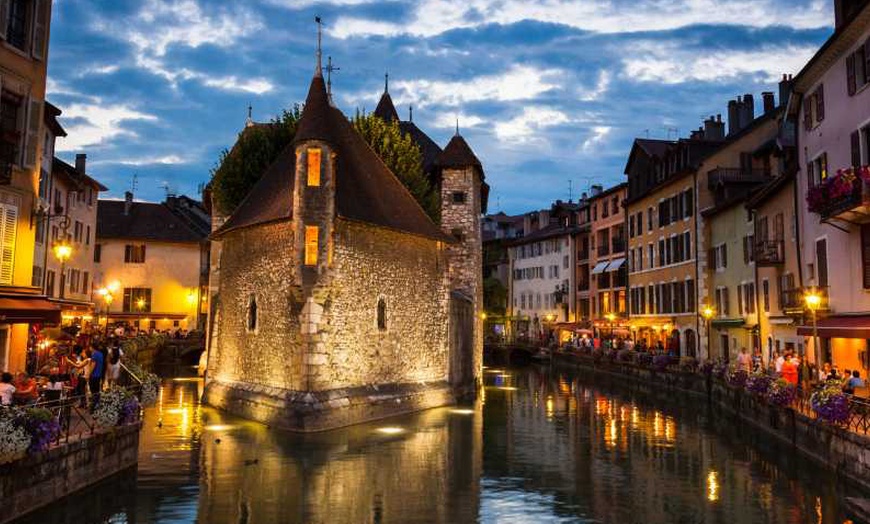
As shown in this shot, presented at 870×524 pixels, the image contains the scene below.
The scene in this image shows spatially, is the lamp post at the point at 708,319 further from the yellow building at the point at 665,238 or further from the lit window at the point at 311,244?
the lit window at the point at 311,244

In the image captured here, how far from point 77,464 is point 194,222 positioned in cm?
5309

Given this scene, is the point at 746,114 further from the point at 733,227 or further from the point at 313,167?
the point at 313,167

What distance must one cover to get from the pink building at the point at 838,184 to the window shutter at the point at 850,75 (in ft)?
0.09

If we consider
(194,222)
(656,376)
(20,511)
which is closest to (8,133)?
(20,511)

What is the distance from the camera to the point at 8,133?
16953 mm

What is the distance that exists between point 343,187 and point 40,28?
9695 millimetres

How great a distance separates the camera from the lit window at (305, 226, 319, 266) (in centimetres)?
2238

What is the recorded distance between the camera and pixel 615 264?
53281mm

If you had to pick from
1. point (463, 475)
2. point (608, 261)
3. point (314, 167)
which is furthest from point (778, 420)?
point (608, 261)

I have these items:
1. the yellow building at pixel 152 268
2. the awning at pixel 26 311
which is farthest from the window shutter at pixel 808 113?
the yellow building at pixel 152 268

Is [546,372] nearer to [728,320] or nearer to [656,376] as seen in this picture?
[656,376]

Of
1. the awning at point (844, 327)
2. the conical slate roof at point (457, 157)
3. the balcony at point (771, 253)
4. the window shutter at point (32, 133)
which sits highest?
the conical slate roof at point (457, 157)

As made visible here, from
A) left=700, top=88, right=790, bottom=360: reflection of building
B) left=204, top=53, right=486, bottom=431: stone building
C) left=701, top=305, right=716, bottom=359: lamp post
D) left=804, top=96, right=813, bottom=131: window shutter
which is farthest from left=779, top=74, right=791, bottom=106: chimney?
left=204, top=53, right=486, bottom=431: stone building

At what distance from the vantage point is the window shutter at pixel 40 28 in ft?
59.3
